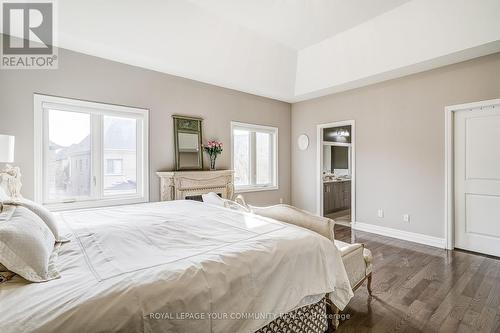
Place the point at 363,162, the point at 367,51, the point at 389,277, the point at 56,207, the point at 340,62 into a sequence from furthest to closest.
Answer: the point at 363,162
the point at 340,62
the point at 367,51
the point at 56,207
the point at 389,277

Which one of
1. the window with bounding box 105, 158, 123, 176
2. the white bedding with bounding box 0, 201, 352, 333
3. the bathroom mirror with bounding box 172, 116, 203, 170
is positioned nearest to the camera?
the white bedding with bounding box 0, 201, 352, 333

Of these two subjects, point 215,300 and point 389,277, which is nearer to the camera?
point 215,300

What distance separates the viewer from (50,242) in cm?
137

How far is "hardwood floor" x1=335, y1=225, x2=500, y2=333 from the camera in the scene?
1.93 m

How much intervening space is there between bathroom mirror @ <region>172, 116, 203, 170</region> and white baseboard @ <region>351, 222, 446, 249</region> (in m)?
3.21

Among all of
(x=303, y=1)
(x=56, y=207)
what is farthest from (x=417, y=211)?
(x=56, y=207)

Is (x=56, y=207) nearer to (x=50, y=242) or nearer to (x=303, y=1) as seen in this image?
(x=50, y=242)

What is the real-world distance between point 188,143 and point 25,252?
3.23 metres

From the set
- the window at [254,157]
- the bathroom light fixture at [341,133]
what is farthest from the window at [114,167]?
the bathroom light fixture at [341,133]

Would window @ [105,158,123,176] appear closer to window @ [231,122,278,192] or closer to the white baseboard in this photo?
window @ [231,122,278,192]

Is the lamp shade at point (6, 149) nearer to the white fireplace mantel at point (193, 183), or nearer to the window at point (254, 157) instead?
the white fireplace mantel at point (193, 183)

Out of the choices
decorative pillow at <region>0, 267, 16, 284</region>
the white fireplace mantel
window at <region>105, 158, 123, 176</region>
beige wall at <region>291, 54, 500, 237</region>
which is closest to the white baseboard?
beige wall at <region>291, 54, 500, 237</region>

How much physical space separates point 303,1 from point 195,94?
221cm

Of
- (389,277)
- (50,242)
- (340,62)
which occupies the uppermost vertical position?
(340,62)
